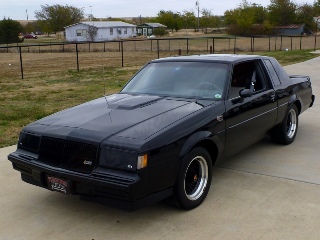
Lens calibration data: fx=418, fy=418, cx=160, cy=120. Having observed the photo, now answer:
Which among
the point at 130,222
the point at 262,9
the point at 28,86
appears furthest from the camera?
the point at 262,9

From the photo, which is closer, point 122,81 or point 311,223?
point 311,223

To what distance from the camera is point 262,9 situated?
105 meters

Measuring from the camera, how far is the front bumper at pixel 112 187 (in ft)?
11.7

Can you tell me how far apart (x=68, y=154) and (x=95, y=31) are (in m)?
84.3

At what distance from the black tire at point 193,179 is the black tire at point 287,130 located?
7.68ft

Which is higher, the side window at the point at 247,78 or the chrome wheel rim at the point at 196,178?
the side window at the point at 247,78

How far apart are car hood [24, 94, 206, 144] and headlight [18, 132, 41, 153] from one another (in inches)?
2.3

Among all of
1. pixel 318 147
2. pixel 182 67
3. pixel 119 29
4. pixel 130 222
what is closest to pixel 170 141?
pixel 130 222

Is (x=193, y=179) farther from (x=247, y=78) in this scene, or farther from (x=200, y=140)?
(x=247, y=78)

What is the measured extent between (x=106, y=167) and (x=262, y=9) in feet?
354

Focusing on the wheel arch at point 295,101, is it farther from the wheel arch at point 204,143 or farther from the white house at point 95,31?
the white house at point 95,31

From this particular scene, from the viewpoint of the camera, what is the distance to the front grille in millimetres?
3807

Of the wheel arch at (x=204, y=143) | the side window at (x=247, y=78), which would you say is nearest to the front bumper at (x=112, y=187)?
the wheel arch at (x=204, y=143)

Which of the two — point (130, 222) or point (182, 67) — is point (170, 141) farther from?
point (182, 67)
